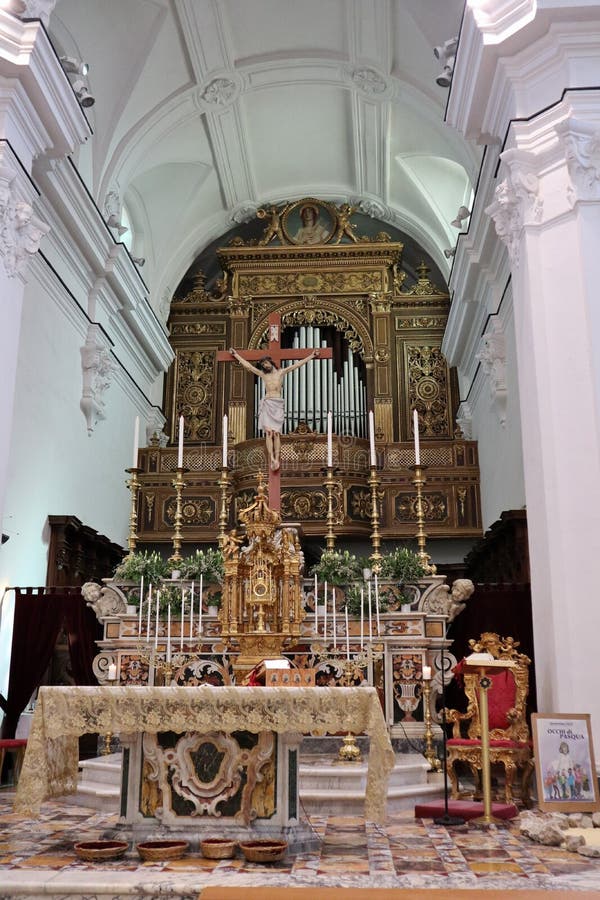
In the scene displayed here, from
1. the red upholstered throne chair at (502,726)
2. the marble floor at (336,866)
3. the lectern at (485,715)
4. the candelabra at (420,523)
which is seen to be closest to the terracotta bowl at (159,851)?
the marble floor at (336,866)

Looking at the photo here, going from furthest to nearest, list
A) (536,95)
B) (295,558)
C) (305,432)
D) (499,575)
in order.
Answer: (305,432)
(499,575)
(536,95)
(295,558)

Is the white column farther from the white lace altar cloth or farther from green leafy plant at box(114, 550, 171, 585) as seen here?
green leafy plant at box(114, 550, 171, 585)

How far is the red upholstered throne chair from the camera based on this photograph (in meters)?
6.34

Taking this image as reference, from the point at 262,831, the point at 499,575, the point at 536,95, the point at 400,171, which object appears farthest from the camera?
the point at 400,171

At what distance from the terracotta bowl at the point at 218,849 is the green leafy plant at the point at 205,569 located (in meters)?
3.31

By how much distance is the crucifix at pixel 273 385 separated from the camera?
738 cm

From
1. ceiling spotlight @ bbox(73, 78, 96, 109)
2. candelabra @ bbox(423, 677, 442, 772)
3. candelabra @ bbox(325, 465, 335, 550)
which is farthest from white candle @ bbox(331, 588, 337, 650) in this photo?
ceiling spotlight @ bbox(73, 78, 96, 109)

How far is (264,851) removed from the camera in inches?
171

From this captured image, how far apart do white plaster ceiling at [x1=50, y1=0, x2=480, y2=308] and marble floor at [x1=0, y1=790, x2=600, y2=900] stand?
29.5 ft

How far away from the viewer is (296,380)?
15.2m

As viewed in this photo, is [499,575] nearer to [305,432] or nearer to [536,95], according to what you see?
[305,432]

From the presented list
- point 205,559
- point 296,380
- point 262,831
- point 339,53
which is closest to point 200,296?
point 296,380

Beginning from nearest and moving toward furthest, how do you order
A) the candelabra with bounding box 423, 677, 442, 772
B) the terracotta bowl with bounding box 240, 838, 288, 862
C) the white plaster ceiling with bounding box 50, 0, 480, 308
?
the terracotta bowl with bounding box 240, 838, 288, 862 < the candelabra with bounding box 423, 677, 442, 772 < the white plaster ceiling with bounding box 50, 0, 480, 308

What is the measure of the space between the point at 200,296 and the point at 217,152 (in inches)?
108
